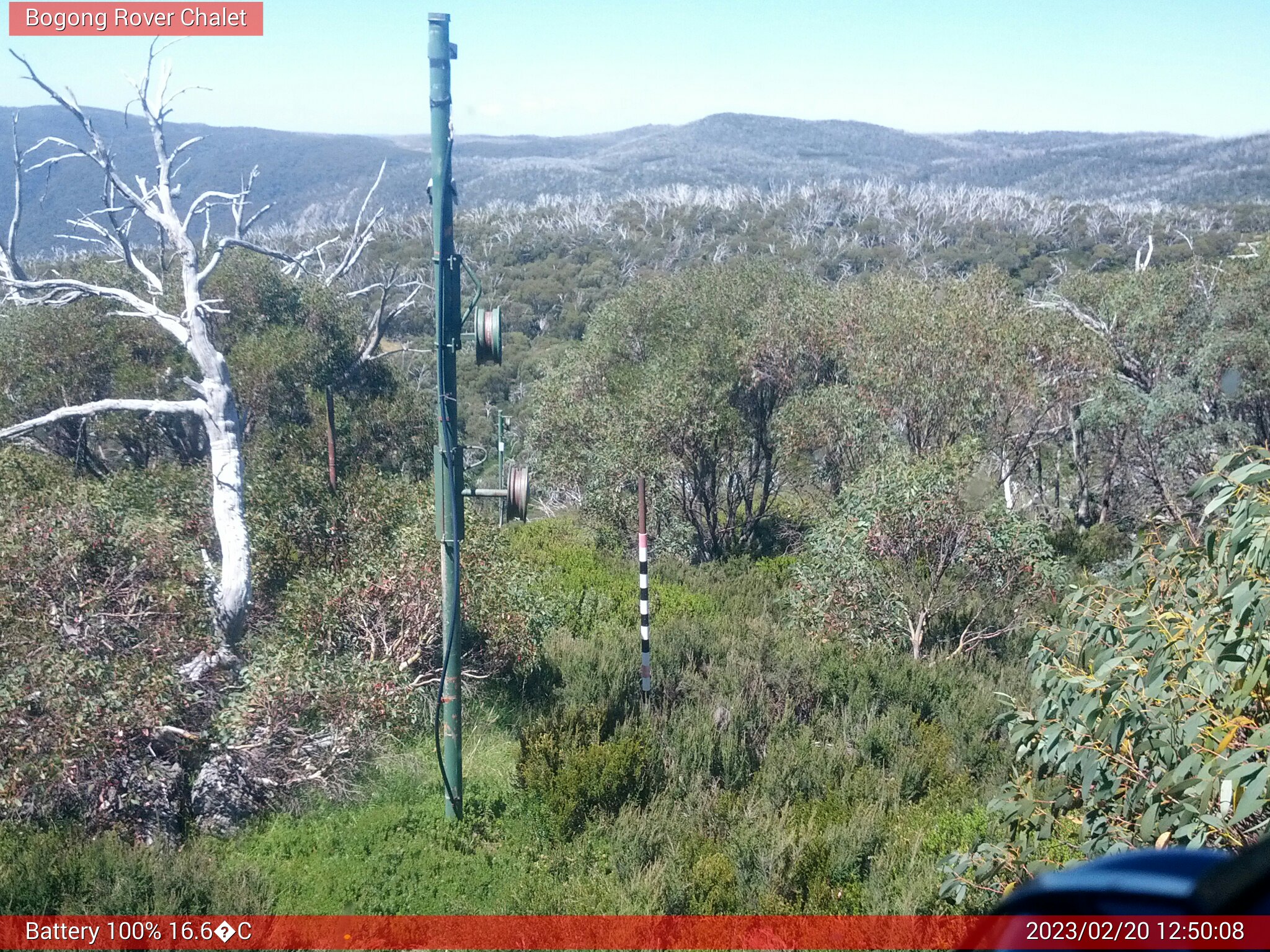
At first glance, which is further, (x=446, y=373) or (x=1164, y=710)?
(x=446, y=373)

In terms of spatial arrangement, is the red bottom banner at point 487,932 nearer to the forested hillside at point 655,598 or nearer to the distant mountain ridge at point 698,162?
the forested hillside at point 655,598

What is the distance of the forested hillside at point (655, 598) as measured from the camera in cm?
472

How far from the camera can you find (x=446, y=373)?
6535 millimetres

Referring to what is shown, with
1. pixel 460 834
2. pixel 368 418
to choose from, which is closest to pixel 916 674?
pixel 460 834

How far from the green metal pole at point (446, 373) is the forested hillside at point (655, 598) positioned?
1.20 ft

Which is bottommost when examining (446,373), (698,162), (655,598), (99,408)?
(655,598)

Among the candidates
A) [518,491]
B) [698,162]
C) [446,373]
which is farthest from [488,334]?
[698,162]

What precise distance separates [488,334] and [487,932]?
3.86 m

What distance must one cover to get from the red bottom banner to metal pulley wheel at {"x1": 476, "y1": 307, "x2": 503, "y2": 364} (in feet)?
12.0

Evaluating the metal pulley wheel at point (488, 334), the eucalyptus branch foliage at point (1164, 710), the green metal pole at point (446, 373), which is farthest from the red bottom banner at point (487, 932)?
the metal pulley wheel at point (488, 334)

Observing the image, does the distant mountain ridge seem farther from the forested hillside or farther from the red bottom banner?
the red bottom banner

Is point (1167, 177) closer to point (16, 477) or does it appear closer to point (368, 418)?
point (368, 418)

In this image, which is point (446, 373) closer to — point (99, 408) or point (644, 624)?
point (99, 408)

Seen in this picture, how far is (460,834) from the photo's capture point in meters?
7.05
